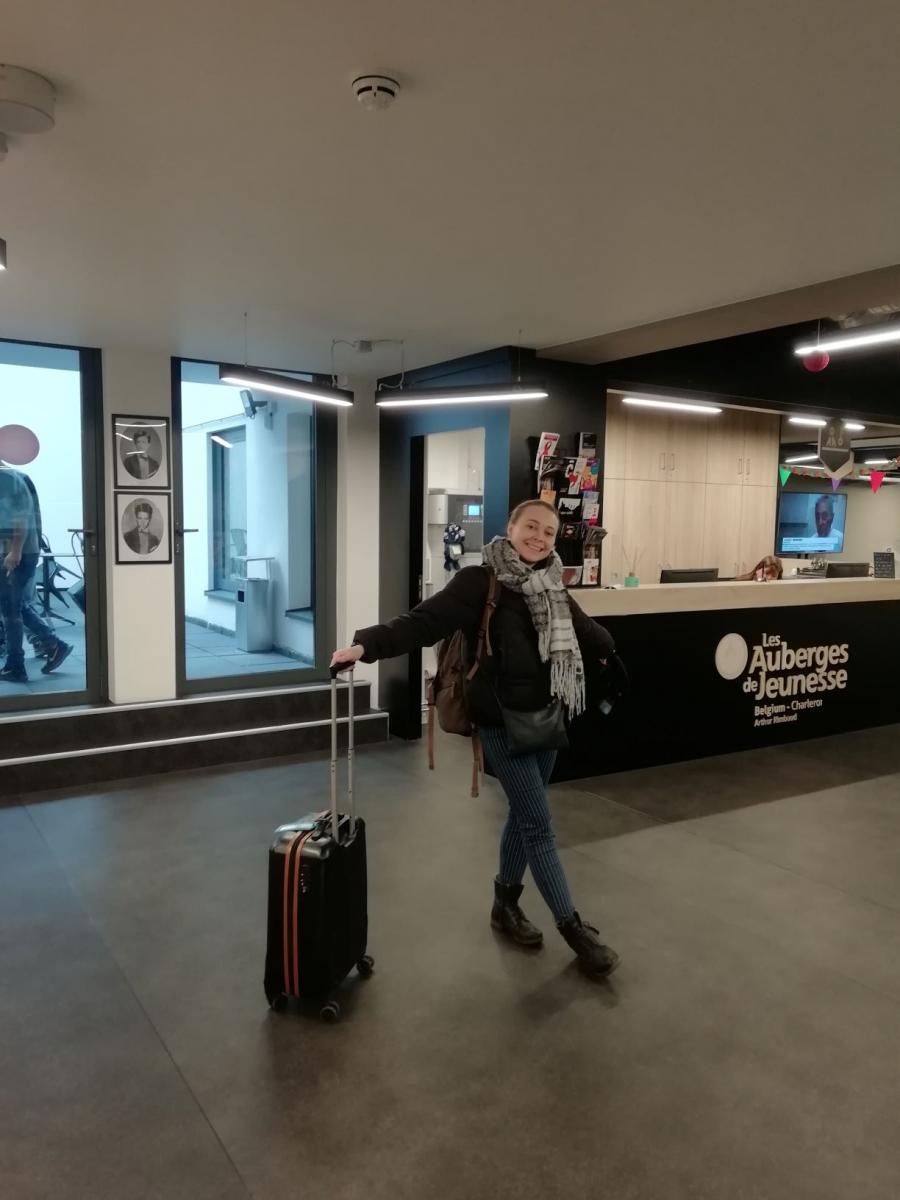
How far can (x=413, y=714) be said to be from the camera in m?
6.53

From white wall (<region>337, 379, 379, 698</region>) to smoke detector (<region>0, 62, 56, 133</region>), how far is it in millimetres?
4295

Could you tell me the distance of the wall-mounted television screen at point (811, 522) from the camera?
33.4ft

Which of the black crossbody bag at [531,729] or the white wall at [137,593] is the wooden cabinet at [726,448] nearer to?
the white wall at [137,593]

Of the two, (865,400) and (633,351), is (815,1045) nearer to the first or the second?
(633,351)

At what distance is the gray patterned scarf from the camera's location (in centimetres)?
309

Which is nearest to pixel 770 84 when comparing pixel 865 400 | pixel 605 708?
pixel 605 708

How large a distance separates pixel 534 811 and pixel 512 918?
55 centimetres

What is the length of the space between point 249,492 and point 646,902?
4.40m

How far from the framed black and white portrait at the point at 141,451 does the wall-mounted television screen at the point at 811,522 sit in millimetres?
6818

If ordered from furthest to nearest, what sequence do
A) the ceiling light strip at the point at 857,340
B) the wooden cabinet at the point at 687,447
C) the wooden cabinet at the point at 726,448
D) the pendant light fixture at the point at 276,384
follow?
the wooden cabinet at the point at 726,448, the wooden cabinet at the point at 687,447, the ceiling light strip at the point at 857,340, the pendant light fixture at the point at 276,384

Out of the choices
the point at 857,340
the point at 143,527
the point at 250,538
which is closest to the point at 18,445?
the point at 143,527

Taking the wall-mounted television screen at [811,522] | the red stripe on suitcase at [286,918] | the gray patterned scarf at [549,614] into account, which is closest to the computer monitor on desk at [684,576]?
the gray patterned scarf at [549,614]

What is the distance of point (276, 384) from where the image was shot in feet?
16.0

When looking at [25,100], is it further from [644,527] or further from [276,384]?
[644,527]
